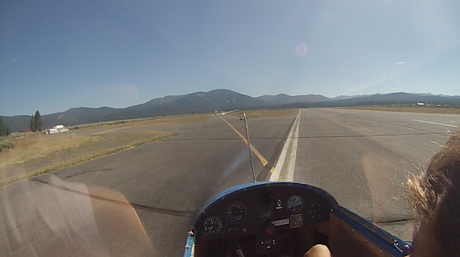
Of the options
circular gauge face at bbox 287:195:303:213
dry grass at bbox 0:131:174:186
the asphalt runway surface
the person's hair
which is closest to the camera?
the person's hair

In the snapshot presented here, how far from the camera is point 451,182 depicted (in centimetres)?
78

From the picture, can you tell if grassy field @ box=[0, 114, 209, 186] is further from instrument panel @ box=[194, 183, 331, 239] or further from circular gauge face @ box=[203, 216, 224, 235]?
instrument panel @ box=[194, 183, 331, 239]

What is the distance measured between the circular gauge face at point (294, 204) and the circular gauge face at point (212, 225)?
76cm

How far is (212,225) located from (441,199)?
1.97m

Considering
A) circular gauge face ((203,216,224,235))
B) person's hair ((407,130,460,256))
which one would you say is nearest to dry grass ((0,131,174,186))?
circular gauge face ((203,216,224,235))

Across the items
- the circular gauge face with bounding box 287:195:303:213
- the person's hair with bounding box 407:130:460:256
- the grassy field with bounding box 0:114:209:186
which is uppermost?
the person's hair with bounding box 407:130:460:256

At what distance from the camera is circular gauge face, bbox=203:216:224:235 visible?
2342 millimetres

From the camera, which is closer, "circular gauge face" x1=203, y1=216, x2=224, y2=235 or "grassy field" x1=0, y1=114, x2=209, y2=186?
"circular gauge face" x1=203, y1=216, x2=224, y2=235

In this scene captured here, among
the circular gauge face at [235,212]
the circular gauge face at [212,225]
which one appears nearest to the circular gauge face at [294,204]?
the circular gauge face at [235,212]

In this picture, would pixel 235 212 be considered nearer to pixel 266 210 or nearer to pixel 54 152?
pixel 266 210

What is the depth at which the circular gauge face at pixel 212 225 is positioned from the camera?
2.34m

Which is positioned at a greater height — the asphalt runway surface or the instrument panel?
the instrument panel

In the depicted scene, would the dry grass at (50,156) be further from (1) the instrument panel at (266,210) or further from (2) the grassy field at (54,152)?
(1) the instrument panel at (266,210)

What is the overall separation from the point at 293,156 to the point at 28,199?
8.28 m
